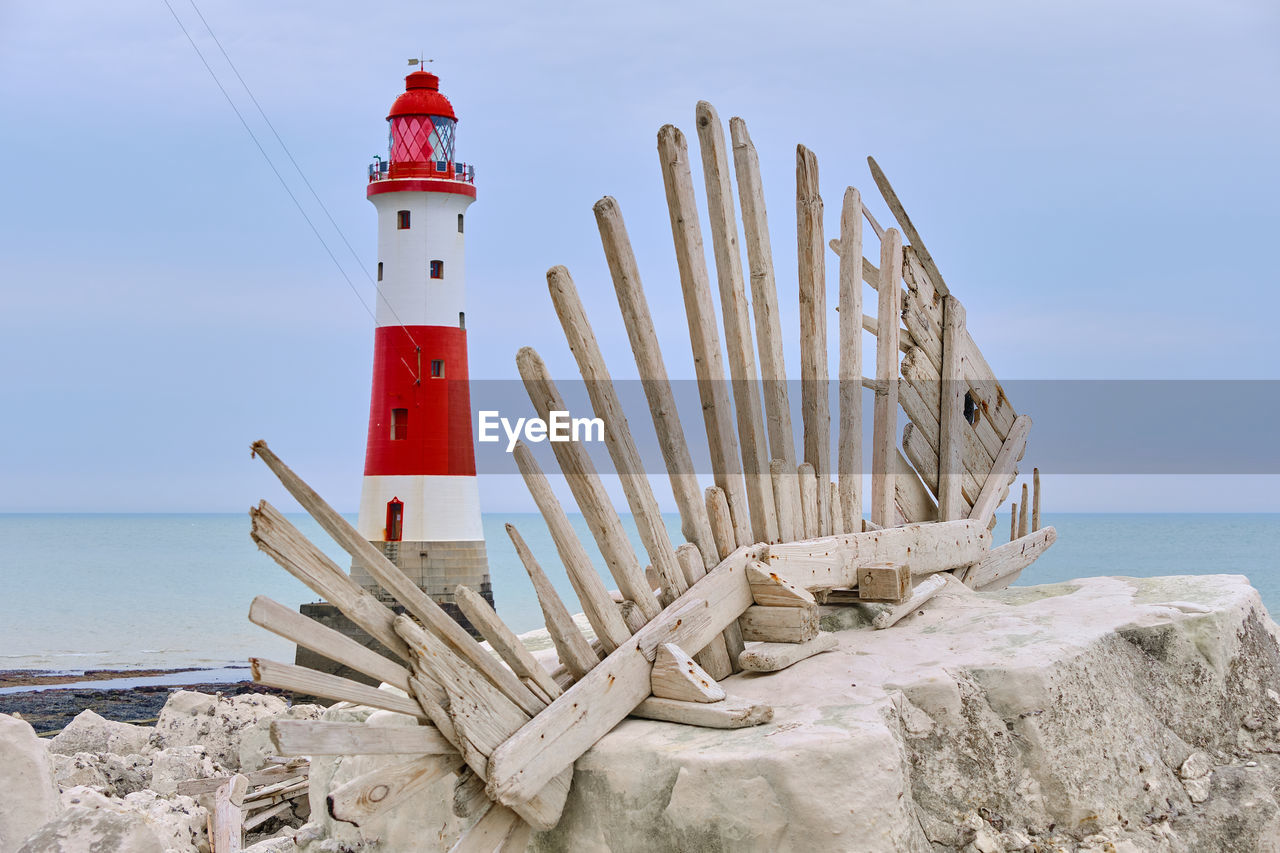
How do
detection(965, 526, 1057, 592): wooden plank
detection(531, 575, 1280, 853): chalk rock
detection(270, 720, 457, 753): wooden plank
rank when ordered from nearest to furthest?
detection(270, 720, 457, 753): wooden plank, detection(531, 575, 1280, 853): chalk rock, detection(965, 526, 1057, 592): wooden plank

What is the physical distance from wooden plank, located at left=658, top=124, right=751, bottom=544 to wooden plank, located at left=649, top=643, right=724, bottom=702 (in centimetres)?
76

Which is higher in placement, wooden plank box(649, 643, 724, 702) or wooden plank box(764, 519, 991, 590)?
wooden plank box(764, 519, 991, 590)

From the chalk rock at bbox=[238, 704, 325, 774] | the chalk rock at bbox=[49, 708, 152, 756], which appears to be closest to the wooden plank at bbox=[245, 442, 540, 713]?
the chalk rock at bbox=[238, 704, 325, 774]

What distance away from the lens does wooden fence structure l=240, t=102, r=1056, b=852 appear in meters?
3.64

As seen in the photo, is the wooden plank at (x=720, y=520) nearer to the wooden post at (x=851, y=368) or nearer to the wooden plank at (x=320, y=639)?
the wooden post at (x=851, y=368)

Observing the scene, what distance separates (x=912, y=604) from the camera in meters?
5.64

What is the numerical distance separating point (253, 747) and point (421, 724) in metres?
5.08

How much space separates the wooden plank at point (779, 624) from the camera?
15.7 ft

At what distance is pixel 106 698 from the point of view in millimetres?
20281

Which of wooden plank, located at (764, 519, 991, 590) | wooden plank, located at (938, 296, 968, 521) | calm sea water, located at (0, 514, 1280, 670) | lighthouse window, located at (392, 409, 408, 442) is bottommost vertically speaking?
calm sea water, located at (0, 514, 1280, 670)

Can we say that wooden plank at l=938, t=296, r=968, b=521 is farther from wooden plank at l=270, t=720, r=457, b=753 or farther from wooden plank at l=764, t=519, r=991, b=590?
wooden plank at l=270, t=720, r=457, b=753

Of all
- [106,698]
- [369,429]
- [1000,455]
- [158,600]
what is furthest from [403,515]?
[158,600]

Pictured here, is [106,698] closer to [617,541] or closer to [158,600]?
[617,541]

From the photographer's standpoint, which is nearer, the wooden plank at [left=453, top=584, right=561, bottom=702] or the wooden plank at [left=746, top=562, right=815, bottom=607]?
the wooden plank at [left=453, top=584, right=561, bottom=702]
